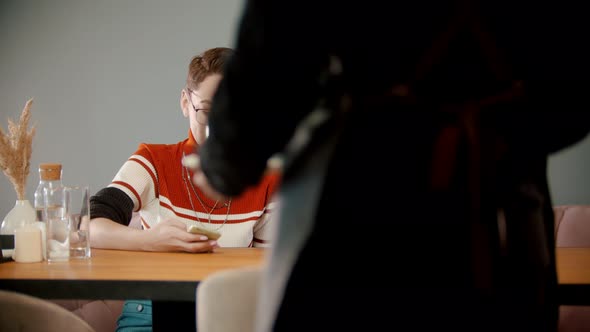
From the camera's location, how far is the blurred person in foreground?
27.3 inches

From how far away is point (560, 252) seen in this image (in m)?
1.76

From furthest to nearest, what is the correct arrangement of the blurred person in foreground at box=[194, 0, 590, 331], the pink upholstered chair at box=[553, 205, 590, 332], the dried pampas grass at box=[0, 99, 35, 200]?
the pink upholstered chair at box=[553, 205, 590, 332] < the dried pampas grass at box=[0, 99, 35, 200] < the blurred person in foreground at box=[194, 0, 590, 331]

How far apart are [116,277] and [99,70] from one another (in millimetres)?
2323

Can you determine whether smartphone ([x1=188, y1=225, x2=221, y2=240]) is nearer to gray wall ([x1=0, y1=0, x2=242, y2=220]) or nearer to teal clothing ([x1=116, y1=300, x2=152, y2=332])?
teal clothing ([x1=116, y1=300, x2=152, y2=332])

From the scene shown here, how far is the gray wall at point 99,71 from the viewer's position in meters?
3.34

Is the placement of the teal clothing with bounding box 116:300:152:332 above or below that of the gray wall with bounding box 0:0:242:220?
below

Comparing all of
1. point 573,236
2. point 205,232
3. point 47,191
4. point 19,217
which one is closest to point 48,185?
point 47,191

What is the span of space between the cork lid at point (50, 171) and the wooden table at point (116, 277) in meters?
0.22

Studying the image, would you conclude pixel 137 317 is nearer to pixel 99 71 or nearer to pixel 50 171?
pixel 50 171

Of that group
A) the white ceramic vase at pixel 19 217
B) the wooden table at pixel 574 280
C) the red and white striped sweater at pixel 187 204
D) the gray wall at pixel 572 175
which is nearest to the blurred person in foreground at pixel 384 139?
the wooden table at pixel 574 280

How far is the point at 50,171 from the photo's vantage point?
5.44 ft

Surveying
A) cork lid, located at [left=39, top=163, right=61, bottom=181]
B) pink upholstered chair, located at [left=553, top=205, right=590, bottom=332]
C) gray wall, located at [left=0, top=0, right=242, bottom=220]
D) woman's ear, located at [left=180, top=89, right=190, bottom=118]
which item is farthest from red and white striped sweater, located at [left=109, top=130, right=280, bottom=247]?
pink upholstered chair, located at [left=553, top=205, right=590, bottom=332]

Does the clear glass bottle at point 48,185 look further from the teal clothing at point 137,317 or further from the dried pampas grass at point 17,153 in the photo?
the teal clothing at point 137,317

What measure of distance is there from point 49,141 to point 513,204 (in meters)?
3.14
